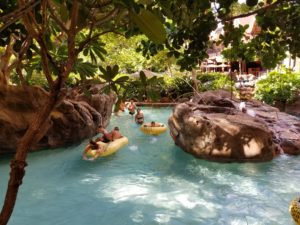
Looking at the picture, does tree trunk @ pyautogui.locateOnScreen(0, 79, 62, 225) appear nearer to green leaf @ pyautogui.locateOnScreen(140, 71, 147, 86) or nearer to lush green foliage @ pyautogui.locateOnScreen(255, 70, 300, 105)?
green leaf @ pyautogui.locateOnScreen(140, 71, 147, 86)

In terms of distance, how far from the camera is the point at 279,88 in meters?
16.6

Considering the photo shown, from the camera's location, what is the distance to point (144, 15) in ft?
3.75

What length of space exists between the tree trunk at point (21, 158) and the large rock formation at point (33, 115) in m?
8.25

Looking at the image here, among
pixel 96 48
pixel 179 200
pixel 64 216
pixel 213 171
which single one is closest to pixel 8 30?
pixel 96 48

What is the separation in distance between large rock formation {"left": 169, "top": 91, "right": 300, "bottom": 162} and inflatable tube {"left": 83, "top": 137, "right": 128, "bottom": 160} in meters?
2.01

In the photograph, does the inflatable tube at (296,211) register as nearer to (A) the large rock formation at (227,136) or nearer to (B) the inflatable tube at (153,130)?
(A) the large rock formation at (227,136)

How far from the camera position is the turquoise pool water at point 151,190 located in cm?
664

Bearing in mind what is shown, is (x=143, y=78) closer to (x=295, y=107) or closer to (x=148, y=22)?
(x=148, y=22)

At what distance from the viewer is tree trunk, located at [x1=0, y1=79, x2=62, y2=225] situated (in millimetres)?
1307

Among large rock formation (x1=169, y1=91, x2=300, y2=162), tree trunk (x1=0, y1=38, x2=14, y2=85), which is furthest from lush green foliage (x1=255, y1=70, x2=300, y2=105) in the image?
tree trunk (x1=0, y1=38, x2=14, y2=85)

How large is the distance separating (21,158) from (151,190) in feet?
22.7

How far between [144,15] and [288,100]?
17362mm

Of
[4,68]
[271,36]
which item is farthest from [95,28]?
[4,68]

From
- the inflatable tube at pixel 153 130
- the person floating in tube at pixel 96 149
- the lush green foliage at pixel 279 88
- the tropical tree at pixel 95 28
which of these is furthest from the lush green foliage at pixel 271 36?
the lush green foliage at pixel 279 88
